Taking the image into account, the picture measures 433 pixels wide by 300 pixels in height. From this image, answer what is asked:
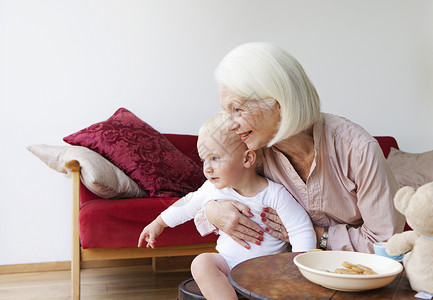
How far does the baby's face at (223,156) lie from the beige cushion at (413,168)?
1.84 meters

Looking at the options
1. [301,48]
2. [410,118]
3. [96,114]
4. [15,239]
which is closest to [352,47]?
[301,48]

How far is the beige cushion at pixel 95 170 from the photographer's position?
2.33 metres

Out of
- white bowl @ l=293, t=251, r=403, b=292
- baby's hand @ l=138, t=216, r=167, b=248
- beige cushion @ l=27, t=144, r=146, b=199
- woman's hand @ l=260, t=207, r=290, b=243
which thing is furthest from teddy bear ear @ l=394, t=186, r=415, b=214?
beige cushion @ l=27, t=144, r=146, b=199

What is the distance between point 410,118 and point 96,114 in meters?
2.45

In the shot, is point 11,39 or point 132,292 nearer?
point 132,292

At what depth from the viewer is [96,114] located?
329cm

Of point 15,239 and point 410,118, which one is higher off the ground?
point 410,118

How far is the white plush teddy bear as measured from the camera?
0.93 meters

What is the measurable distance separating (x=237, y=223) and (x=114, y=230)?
0.93 m

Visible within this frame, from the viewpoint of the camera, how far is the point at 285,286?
99 cm

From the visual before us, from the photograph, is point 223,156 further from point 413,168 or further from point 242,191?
point 413,168

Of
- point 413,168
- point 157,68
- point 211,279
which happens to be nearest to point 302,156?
point 211,279

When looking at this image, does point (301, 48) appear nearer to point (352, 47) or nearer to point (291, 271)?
point (352, 47)

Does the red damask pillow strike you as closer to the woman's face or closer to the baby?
the baby
